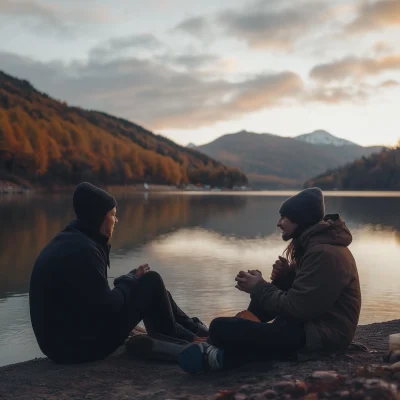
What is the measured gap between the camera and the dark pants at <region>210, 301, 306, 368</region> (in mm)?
5035

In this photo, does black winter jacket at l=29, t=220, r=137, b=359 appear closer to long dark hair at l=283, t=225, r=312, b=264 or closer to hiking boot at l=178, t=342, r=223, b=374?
hiking boot at l=178, t=342, r=223, b=374

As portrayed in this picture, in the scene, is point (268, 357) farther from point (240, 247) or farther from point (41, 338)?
point (240, 247)

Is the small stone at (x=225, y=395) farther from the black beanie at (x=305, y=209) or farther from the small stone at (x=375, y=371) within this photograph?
the black beanie at (x=305, y=209)

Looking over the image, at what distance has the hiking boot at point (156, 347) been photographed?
5.82 m

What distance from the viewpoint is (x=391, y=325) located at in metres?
7.70

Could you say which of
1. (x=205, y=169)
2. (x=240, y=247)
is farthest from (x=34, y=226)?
(x=205, y=169)

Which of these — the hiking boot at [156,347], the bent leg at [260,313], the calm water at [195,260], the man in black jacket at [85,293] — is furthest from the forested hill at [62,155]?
the bent leg at [260,313]

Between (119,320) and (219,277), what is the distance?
27.0ft

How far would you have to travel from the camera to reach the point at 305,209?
508 cm

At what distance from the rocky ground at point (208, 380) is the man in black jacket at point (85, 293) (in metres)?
0.30

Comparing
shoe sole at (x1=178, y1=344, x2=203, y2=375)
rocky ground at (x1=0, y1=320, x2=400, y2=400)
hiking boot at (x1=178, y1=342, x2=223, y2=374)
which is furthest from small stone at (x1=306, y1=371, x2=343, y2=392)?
shoe sole at (x1=178, y1=344, x2=203, y2=375)

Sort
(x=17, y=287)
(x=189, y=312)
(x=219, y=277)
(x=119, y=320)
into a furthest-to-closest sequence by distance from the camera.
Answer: (x=219, y=277) → (x=17, y=287) → (x=189, y=312) → (x=119, y=320)

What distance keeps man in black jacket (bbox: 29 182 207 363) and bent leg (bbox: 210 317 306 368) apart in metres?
0.91

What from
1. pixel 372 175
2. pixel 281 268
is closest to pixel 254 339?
pixel 281 268
